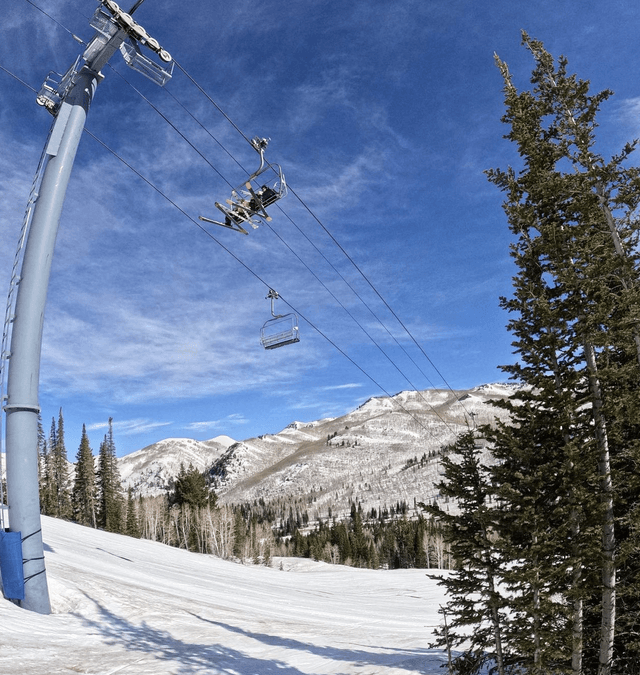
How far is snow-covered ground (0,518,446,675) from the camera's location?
456 inches

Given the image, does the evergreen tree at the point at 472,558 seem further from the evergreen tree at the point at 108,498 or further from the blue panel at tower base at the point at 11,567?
the evergreen tree at the point at 108,498

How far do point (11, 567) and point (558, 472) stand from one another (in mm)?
15104

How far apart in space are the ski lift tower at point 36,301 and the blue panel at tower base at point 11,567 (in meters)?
0.17

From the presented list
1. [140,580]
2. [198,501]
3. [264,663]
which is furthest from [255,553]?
[264,663]

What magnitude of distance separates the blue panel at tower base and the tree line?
11977 mm

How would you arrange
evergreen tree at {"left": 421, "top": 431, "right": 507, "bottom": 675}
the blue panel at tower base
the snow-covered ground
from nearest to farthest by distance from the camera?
the snow-covered ground → evergreen tree at {"left": 421, "top": 431, "right": 507, "bottom": 675} → the blue panel at tower base

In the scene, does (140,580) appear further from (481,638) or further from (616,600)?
(616,600)

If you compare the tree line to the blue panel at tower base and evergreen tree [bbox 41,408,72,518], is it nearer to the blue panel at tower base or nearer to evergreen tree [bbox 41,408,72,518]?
the blue panel at tower base

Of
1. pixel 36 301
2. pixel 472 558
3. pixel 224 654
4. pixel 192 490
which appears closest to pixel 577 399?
pixel 472 558

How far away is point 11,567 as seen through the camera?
1314cm

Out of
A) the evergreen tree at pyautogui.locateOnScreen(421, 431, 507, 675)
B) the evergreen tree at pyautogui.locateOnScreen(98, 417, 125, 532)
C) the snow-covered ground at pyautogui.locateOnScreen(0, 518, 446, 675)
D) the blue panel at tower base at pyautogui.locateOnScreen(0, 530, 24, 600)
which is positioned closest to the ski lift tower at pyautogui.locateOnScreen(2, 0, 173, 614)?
the blue panel at tower base at pyautogui.locateOnScreen(0, 530, 24, 600)

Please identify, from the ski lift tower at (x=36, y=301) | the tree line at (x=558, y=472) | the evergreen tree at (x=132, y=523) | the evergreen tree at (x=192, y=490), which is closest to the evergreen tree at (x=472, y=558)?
the tree line at (x=558, y=472)

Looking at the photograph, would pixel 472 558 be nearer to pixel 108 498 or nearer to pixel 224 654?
pixel 224 654

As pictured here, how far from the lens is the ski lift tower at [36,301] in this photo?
13727mm
